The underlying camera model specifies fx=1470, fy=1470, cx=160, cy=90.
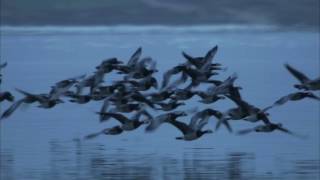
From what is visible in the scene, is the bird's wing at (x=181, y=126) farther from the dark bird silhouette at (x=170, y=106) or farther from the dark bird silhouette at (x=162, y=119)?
the dark bird silhouette at (x=170, y=106)

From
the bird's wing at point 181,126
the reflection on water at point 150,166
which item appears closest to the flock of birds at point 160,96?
the bird's wing at point 181,126

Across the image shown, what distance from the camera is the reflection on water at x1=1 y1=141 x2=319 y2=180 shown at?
15.9 m

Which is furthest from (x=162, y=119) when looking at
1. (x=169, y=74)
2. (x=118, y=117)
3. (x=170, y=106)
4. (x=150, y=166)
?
(x=169, y=74)

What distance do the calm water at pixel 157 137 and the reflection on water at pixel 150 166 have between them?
11 millimetres

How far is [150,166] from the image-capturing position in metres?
16.4

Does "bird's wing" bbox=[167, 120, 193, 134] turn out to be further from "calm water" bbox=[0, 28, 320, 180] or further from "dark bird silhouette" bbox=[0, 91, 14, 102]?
Result: "dark bird silhouette" bbox=[0, 91, 14, 102]

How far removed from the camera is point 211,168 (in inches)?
640

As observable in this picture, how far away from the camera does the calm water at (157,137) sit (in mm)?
16250

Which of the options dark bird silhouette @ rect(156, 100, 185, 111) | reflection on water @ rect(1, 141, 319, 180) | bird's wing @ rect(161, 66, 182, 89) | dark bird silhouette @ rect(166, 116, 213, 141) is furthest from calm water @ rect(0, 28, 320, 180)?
bird's wing @ rect(161, 66, 182, 89)

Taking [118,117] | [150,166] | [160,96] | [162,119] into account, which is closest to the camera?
[150,166]

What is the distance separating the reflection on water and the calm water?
0.01 m

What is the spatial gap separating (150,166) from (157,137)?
7.18ft

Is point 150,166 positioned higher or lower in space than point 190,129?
Result: lower

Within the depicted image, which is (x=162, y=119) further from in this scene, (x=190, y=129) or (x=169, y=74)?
(x=169, y=74)
